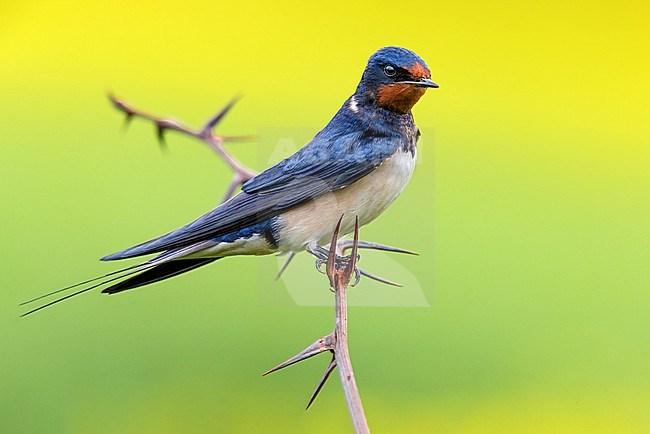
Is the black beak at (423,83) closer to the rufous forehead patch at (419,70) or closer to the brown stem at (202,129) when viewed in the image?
the rufous forehead patch at (419,70)

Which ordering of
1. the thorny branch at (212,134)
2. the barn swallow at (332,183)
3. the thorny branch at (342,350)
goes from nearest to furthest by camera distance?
the thorny branch at (342,350) < the thorny branch at (212,134) < the barn swallow at (332,183)

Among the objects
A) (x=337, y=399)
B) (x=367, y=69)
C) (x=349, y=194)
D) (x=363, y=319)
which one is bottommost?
(x=337, y=399)

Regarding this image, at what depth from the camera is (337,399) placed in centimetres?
133

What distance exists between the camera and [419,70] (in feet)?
2.74

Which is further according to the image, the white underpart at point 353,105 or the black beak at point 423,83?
the white underpart at point 353,105

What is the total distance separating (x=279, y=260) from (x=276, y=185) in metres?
0.11

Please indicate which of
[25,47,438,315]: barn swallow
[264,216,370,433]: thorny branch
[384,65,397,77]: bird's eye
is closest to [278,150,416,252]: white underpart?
[25,47,438,315]: barn swallow

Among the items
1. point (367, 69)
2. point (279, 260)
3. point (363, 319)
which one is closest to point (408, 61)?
point (367, 69)

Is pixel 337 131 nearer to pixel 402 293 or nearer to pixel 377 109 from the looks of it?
pixel 377 109

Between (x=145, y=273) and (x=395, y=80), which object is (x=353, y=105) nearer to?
(x=395, y=80)

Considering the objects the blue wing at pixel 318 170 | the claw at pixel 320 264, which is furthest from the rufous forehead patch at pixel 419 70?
the claw at pixel 320 264

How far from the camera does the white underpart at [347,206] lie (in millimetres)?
938

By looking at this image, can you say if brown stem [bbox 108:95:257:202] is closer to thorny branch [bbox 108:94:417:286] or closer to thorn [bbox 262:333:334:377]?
thorny branch [bbox 108:94:417:286]

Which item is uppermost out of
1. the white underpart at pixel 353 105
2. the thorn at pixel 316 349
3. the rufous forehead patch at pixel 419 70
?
the rufous forehead patch at pixel 419 70
